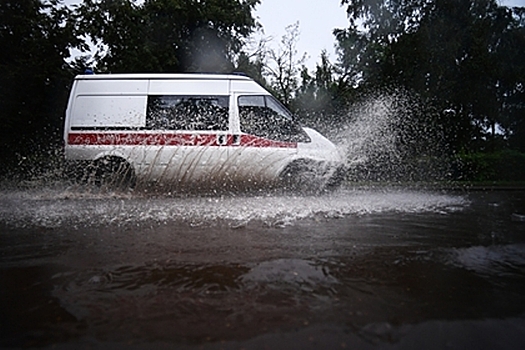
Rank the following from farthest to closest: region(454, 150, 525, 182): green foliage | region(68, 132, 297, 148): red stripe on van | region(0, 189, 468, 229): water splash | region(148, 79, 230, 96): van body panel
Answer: region(454, 150, 525, 182): green foliage < region(148, 79, 230, 96): van body panel < region(68, 132, 297, 148): red stripe on van < region(0, 189, 468, 229): water splash

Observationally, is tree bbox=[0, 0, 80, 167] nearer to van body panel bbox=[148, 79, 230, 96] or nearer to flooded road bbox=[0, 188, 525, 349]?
van body panel bbox=[148, 79, 230, 96]

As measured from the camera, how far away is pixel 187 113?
6.70 m

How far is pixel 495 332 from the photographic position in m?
1.42

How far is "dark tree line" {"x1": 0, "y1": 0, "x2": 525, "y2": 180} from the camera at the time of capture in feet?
39.0

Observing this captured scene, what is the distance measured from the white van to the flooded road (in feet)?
9.85

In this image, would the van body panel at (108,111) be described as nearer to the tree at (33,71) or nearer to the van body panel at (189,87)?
the van body panel at (189,87)

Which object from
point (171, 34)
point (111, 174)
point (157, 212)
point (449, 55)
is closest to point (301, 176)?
point (157, 212)

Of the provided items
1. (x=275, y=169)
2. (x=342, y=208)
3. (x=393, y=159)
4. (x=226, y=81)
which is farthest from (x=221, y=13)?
(x=342, y=208)

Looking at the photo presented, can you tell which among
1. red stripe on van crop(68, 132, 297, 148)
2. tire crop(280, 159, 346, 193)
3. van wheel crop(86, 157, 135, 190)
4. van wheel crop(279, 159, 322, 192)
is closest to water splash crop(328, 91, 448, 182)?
tire crop(280, 159, 346, 193)

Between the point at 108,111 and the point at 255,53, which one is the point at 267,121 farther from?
the point at 255,53

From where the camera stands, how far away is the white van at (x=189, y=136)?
648cm

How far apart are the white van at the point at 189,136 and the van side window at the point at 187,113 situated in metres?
0.02

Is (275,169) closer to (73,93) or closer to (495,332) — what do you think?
(73,93)

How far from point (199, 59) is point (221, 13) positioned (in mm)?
3115
